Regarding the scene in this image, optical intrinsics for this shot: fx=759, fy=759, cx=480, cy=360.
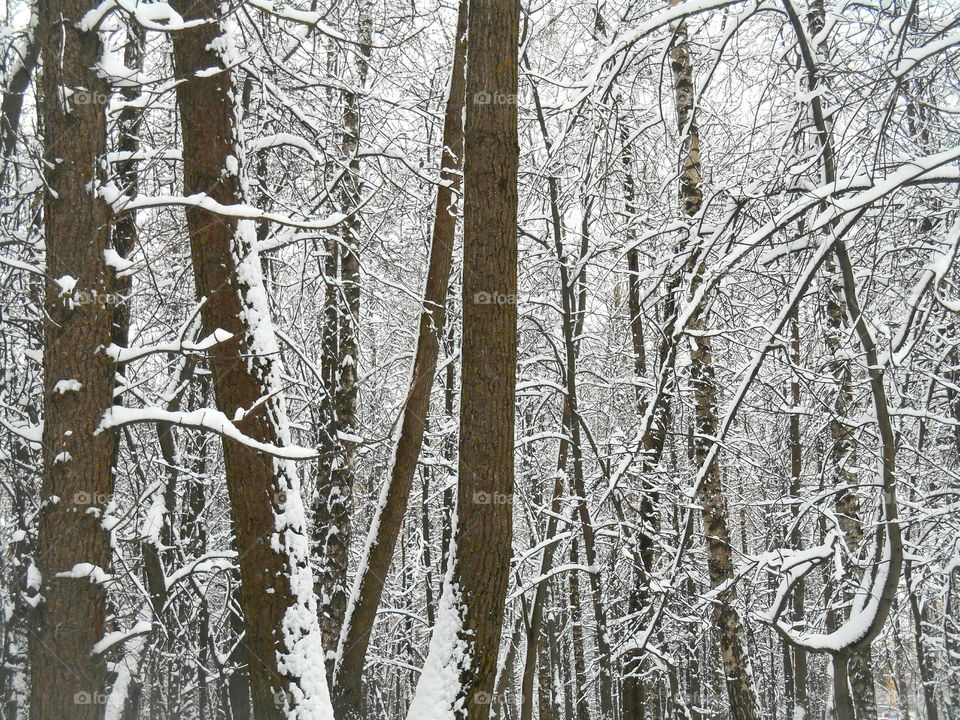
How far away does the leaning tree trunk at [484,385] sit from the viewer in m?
4.12

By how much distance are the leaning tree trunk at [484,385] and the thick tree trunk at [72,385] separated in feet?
6.08

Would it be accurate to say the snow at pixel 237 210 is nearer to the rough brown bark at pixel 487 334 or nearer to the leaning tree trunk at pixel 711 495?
the rough brown bark at pixel 487 334

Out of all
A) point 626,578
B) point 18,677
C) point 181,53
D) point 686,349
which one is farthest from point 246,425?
point 626,578

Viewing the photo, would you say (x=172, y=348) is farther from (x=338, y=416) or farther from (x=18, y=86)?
(x=338, y=416)

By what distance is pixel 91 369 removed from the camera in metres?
4.20

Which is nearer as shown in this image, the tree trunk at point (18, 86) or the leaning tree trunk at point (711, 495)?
the tree trunk at point (18, 86)

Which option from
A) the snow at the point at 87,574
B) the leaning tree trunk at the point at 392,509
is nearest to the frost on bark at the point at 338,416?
the leaning tree trunk at the point at 392,509

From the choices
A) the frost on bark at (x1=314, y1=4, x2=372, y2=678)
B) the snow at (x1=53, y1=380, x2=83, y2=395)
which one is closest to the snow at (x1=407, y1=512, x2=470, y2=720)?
the snow at (x1=53, y1=380, x2=83, y2=395)

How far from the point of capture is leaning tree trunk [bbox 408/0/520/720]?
13.5 ft

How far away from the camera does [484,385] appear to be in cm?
434

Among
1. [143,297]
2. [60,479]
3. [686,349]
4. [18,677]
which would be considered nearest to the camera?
[60,479]

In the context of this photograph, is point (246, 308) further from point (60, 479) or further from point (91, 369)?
point (60, 479)

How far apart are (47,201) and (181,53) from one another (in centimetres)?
114

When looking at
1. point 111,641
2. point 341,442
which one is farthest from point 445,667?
point 341,442
